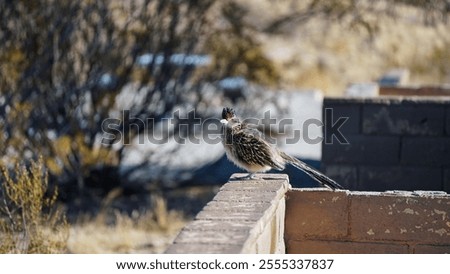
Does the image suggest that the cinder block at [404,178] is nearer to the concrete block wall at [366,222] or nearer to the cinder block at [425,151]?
the cinder block at [425,151]

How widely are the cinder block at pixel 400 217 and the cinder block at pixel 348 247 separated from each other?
0.03 meters

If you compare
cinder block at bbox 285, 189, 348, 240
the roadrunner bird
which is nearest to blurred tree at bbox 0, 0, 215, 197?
the roadrunner bird

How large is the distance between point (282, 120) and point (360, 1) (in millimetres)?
2596

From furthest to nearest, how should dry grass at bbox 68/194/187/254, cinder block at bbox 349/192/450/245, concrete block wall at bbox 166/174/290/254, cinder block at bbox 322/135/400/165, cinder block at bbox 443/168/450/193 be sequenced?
dry grass at bbox 68/194/187/254, cinder block at bbox 322/135/400/165, cinder block at bbox 443/168/450/193, cinder block at bbox 349/192/450/245, concrete block wall at bbox 166/174/290/254

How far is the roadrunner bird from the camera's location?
18.4ft

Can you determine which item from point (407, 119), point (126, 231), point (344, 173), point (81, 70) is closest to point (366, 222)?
point (344, 173)

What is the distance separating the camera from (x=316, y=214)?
5188 millimetres

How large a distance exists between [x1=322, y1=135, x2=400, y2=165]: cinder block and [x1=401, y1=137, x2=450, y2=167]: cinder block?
0.07 metres

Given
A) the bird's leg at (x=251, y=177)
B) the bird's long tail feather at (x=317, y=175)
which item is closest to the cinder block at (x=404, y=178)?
the bird's long tail feather at (x=317, y=175)

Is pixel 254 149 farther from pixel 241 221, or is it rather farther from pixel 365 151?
pixel 365 151

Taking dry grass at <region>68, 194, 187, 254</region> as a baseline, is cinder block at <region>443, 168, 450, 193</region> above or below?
above

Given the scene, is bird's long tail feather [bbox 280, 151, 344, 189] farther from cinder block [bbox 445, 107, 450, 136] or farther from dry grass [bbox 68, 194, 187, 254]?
dry grass [bbox 68, 194, 187, 254]
